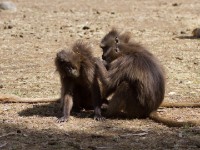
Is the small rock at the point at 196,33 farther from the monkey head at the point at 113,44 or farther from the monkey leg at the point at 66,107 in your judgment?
the monkey leg at the point at 66,107

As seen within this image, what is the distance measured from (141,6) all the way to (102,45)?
Result: 45.1ft

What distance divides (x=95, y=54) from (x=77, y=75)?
4.73 metres

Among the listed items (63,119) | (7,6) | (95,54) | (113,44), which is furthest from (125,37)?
(7,6)

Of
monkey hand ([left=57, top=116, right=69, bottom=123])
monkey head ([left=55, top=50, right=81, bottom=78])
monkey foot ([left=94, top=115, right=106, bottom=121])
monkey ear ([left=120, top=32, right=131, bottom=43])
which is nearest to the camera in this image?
monkey hand ([left=57, top=116, right=69, bottom=123])

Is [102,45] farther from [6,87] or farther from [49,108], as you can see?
[6,87]

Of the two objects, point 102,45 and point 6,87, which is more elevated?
point 102,45

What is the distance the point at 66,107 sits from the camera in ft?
25.8

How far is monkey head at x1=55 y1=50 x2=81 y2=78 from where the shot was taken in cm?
781

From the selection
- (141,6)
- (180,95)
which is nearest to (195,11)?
(141,6)

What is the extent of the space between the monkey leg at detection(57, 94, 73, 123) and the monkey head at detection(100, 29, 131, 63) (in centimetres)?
78

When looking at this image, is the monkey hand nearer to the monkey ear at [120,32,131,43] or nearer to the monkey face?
the monkey face

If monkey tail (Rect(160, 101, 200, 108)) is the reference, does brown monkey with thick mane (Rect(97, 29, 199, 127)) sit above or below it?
above

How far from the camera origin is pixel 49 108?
8492mm

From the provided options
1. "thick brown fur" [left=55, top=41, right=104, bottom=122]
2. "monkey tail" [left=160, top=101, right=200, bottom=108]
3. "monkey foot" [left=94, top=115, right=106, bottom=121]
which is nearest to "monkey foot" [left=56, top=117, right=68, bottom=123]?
"thick brown fur" [left=55, top=41, right=104, bottom=122]
